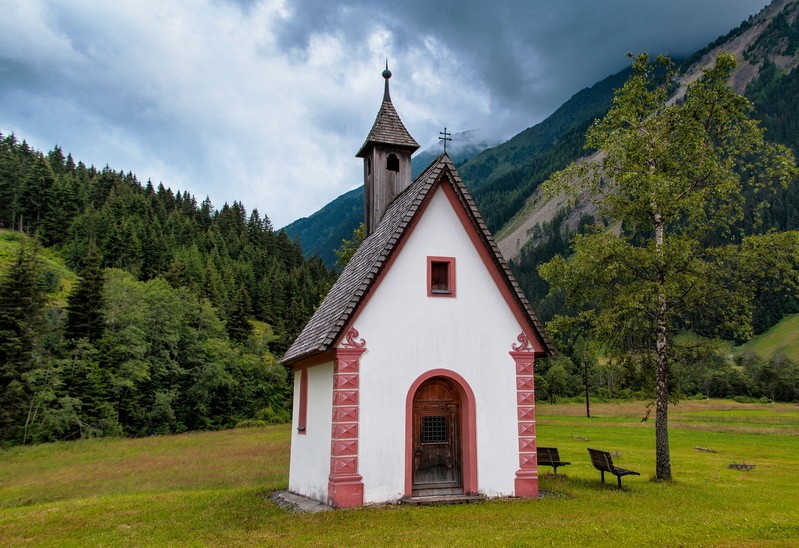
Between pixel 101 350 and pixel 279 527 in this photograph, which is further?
pixel 101 350

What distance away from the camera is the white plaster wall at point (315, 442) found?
15805mm

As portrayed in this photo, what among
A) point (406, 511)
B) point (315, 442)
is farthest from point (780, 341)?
point (406, 511)

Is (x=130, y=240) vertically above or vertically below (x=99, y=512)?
above

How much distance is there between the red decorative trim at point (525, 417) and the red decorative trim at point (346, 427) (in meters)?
4.47

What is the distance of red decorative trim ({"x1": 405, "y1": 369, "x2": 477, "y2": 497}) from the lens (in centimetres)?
1541

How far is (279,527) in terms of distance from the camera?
12633mm

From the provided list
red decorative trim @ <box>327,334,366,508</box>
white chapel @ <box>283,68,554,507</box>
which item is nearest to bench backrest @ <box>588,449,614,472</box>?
white chapel @ <box>283,68,554,507</box>

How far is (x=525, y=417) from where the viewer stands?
16.5 meters

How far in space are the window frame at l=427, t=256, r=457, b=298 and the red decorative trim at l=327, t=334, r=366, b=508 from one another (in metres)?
2.56

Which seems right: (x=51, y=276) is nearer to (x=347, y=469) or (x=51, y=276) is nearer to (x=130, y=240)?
(x=130, y=240)

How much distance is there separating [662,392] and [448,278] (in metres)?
8.53

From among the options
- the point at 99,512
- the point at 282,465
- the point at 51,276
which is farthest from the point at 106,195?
the point at 99,512

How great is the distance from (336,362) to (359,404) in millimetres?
1234

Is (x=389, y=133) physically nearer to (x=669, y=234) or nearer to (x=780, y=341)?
(x=669, y=234)
